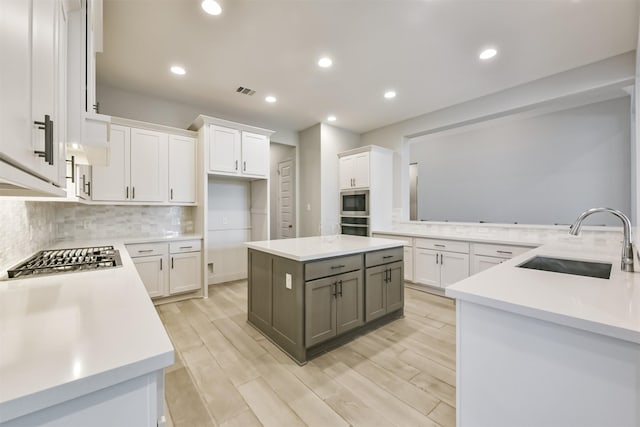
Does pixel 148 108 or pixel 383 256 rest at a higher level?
pixel 148 108

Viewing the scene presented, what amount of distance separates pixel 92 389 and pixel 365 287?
2.29m

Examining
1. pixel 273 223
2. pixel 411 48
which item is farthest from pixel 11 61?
pixel 273 223

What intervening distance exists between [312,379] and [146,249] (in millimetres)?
2655

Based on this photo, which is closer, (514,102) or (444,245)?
(514,102)

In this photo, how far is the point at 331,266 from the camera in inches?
92.2

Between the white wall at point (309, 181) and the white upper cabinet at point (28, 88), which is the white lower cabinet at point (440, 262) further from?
the white upper cabinet at point (28, 88)

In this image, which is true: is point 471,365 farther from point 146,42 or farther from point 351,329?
point 146,42

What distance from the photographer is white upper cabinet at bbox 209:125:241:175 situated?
3.78 meters

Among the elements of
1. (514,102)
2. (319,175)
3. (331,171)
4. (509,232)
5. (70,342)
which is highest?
(514,102)

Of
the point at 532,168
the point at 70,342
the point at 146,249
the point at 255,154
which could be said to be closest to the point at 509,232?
the point at 532,168

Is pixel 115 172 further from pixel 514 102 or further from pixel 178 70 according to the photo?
pixel 514 102

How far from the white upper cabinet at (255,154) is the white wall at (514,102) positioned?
2.40m

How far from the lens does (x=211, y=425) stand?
1.56m

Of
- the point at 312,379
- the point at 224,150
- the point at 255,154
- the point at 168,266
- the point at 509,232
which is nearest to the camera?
the point at 312,379
